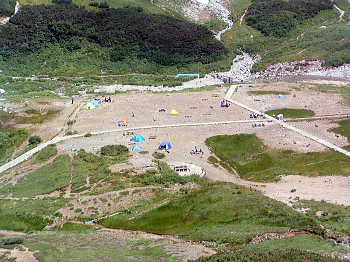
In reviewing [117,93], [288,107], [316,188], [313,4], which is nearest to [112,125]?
[117,93]

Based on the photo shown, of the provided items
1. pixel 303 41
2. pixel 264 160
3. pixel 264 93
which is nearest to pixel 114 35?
pixel 303 41

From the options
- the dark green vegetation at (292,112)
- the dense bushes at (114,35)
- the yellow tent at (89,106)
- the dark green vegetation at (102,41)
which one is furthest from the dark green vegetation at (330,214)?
the dense bushes at (114,35)

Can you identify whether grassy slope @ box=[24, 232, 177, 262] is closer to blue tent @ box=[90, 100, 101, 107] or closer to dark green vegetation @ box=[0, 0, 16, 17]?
blue tent @ box=[90, 100, 101, 107]

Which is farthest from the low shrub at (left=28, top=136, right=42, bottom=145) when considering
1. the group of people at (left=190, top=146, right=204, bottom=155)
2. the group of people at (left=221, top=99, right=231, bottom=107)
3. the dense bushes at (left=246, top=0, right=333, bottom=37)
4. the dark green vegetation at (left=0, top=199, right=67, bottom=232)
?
the dense bushes at (left=246, top=0, right=333, bottom=37)

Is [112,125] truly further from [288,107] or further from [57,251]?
[57,251]

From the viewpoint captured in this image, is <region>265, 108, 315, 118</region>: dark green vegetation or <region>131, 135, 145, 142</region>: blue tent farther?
<region>265, 108, 315, 118</region>: dark green vegetation

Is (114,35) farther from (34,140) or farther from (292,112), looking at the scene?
(34,140)
